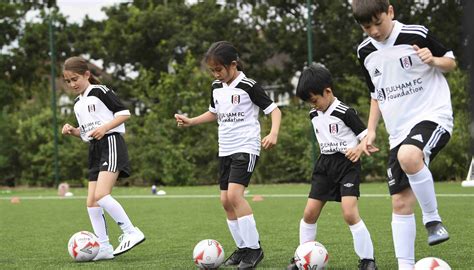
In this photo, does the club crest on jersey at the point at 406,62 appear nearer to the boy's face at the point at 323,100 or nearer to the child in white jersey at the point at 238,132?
the boy's face at the point at 323,100

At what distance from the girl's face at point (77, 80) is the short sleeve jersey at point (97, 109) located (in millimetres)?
67

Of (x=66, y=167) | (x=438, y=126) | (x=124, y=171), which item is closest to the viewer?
(x=438, y=126)

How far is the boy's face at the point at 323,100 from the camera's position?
558 centimetres

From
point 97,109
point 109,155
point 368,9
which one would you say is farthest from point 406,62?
point 97,109

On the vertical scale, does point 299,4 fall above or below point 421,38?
above

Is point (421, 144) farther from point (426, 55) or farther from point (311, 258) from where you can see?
point (311, 258)

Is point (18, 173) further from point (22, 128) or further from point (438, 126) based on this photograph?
point (438, 126)

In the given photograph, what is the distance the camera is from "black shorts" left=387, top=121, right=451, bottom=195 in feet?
14.6

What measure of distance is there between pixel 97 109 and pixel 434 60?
11.7 feet

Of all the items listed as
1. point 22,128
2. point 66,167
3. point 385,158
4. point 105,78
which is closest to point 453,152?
point 385,158

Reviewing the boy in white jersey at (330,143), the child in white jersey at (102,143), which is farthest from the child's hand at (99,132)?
the boy in white jersey at (330,143)

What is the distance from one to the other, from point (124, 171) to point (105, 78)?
88.3 feet

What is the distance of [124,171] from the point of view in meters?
7.01

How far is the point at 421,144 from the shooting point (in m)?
4.42
